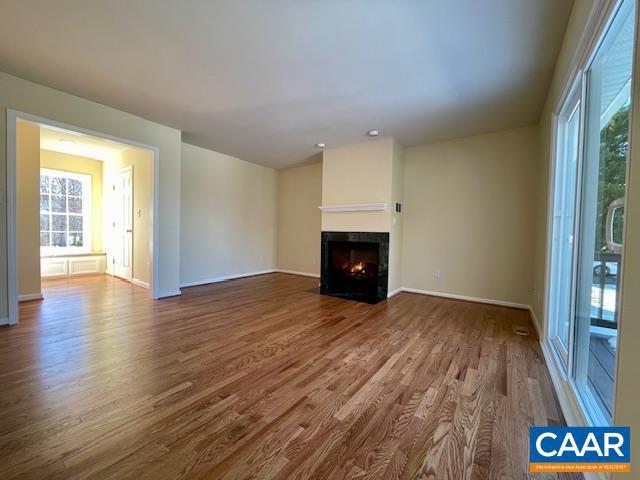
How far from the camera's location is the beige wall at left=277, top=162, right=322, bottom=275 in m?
6.09

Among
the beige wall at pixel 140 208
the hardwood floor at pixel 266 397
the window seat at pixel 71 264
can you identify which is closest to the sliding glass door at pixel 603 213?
the hardwood floor at pixel 266 397

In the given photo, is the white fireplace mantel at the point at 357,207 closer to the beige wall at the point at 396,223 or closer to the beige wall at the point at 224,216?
the beige wall at the point at 396,223

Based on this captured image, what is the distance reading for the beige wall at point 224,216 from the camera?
16.3ft

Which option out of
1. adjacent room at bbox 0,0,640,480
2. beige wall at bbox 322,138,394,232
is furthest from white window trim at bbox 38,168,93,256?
beige wall at bbox 322,138,394,232

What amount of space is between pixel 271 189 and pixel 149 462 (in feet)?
19.3

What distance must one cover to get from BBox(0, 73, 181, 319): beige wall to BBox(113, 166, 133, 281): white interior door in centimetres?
143

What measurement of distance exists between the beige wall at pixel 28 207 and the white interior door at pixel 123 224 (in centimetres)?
121

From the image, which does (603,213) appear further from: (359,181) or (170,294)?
(170,294)

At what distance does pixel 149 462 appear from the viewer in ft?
3.91

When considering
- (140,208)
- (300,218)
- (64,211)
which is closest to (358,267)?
(300,218)

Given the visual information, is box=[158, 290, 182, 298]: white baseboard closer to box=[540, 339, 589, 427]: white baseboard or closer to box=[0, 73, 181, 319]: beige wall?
box=[0, 73, 181, 319]: beige wall

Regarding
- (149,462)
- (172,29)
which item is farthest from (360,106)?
(149,462)

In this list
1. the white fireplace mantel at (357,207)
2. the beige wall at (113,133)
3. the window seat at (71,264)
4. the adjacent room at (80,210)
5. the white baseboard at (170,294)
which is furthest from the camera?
the window seat at (71,264)

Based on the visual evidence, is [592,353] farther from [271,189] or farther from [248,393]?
[271,189]
